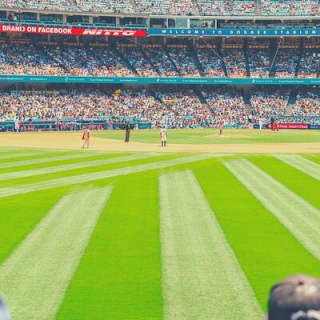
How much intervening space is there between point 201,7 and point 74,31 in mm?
18129

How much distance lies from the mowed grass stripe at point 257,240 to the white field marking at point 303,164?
6.17m

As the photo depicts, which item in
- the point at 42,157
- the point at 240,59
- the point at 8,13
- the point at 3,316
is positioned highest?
the point at 8,13

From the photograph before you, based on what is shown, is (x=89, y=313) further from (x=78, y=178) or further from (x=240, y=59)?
(x=240, y=59)

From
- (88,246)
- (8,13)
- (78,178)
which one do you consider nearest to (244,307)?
(88,246)

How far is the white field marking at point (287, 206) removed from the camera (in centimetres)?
1337

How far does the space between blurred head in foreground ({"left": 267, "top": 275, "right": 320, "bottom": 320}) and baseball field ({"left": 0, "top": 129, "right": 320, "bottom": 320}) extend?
5.49 meters

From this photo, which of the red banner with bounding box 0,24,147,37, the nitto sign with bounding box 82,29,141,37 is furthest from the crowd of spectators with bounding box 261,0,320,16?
the nitto sign with bounding box 82,29,141,37

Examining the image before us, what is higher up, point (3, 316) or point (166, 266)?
point (3, 316)

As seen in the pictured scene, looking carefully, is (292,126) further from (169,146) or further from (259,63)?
(169,146)

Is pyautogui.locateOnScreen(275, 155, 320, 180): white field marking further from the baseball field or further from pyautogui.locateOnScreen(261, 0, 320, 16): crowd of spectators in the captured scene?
pyautogui.locateOnScreen(261, 0, 320, 16): crowd of spectators

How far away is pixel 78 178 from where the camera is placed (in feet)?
77.9

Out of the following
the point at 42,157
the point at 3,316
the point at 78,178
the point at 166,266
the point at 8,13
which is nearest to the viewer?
the point at 3,316

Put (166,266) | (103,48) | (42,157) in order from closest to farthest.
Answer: (166,266), (42,157), (103,48)

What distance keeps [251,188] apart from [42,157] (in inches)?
601
